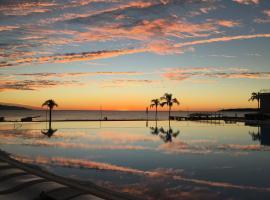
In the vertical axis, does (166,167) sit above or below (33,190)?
below

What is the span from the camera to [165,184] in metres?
16.7

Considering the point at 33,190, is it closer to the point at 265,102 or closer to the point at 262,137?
the point at 262,137

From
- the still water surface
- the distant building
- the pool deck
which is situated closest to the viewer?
the pool deck

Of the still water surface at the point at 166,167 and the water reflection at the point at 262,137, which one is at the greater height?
the water reflection at the point at 262,137

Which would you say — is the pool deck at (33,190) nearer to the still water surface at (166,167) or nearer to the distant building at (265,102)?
the still water surface at (166,167)

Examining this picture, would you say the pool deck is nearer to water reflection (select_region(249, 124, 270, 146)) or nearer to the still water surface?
the still water surface

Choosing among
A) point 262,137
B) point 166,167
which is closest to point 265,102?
point 262,137

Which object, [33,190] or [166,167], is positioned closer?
[33,190]

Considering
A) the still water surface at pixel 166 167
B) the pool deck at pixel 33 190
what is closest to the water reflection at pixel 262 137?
the still water surface at pixel 166 167

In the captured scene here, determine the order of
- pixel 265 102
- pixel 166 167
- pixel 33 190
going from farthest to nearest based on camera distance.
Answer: pixel 265 102
pixel 166 167
pixel 33 190

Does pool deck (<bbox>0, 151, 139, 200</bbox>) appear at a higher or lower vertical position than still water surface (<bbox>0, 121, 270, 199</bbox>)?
higher

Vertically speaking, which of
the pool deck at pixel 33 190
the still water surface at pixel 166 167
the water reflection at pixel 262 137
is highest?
the pool deck at pixel 33 190

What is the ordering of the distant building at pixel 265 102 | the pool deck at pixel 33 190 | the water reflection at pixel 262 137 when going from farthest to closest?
the distant building at pixel 265 102 → the water reflection at pixel 262 137 → the pool deck at pixel 33 190

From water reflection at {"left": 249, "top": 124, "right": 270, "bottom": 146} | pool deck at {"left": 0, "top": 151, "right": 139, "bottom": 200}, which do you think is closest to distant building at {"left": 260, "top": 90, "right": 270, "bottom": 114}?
water reflection at {"left": 249, "top": 124, "right": 270, "bottom": 146}
